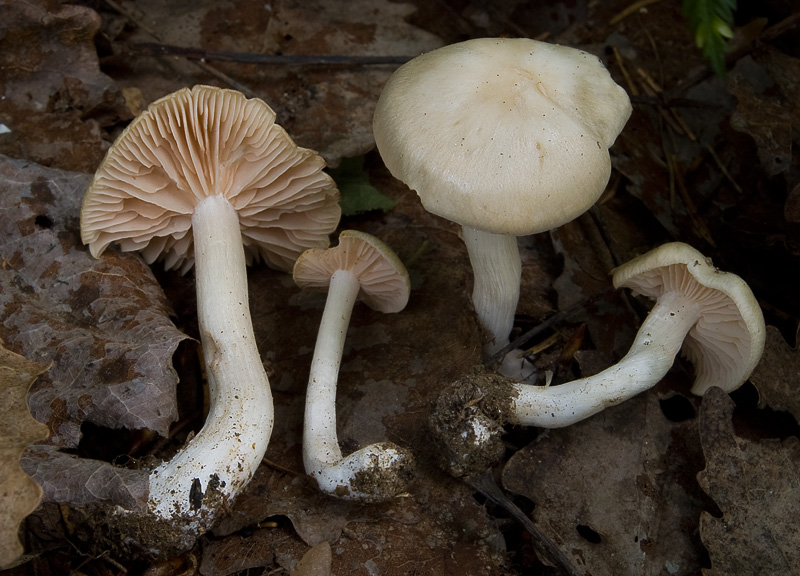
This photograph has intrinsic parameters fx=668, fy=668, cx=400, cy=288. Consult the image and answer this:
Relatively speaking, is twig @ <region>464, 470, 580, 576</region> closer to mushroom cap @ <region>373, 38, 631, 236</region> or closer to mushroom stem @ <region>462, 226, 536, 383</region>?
mushroom stem @ <region>462, 226, 536, 383</region>

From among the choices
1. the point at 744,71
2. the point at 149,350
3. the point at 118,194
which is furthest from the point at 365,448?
the point at 744,71

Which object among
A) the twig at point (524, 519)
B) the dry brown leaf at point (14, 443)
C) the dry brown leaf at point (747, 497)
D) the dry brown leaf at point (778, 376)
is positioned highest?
the dry brown leaf at point (14, 443)

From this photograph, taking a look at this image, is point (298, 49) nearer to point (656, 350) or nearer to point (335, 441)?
point (335, 441)

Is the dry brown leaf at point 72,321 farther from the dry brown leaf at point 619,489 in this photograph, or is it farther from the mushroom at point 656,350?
the dry brown leaf at point 619,489

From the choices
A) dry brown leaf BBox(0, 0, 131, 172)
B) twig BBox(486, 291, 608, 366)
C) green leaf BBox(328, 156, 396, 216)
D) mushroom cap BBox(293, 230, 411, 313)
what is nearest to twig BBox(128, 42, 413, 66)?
dry brown leaf BBox(0, 0, 131, 172)

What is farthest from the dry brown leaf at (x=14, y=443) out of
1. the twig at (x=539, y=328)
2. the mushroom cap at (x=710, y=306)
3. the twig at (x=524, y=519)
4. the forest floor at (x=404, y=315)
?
the mushroom cap at (x=710, y=306)

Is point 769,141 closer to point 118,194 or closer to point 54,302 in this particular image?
point 118,194

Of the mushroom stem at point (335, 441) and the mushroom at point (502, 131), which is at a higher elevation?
the mushroom at point (502, 131)

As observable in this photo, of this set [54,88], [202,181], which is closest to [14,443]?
[202,181]
